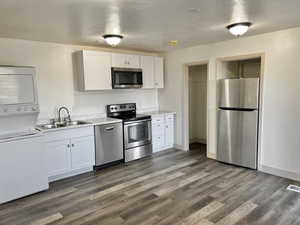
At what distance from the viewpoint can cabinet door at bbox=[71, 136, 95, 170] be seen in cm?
377

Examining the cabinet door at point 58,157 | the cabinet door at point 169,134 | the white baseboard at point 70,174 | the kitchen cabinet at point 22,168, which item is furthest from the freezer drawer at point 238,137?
the kitchen cabinet at point 22,168

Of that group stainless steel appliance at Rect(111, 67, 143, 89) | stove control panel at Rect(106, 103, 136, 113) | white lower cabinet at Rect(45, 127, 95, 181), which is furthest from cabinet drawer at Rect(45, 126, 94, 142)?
stainless steel appliance at Rect(111, 67, 143, 89)

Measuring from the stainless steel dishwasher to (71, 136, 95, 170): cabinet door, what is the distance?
0.11 m

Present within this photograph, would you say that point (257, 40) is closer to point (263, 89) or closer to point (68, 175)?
point (263, 89)

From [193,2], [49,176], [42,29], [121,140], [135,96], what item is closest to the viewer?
[193,2]

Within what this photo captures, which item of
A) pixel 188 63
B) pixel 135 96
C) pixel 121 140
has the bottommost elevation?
pixel 121 140

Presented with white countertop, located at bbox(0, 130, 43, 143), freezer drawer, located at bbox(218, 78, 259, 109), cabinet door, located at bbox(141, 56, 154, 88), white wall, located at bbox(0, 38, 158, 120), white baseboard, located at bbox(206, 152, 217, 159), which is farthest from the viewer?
cabinet door, located at bbox(141, 56, 154, 88)

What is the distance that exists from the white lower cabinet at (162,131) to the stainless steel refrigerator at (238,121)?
1323 millimetres

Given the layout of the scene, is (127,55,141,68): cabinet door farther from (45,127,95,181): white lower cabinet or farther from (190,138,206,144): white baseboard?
(190,138,206,144): white baseboard

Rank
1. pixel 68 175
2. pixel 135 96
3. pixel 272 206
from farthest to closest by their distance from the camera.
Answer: pixel 135 96 → pixel 68 175 → pixel 272 206

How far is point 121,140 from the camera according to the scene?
4344 mm

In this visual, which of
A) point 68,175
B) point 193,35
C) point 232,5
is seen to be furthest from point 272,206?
point 68,175

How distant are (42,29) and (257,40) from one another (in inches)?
136

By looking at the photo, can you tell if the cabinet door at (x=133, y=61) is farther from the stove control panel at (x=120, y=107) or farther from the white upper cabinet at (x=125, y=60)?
the stove control panel at (x=120, y=107)
